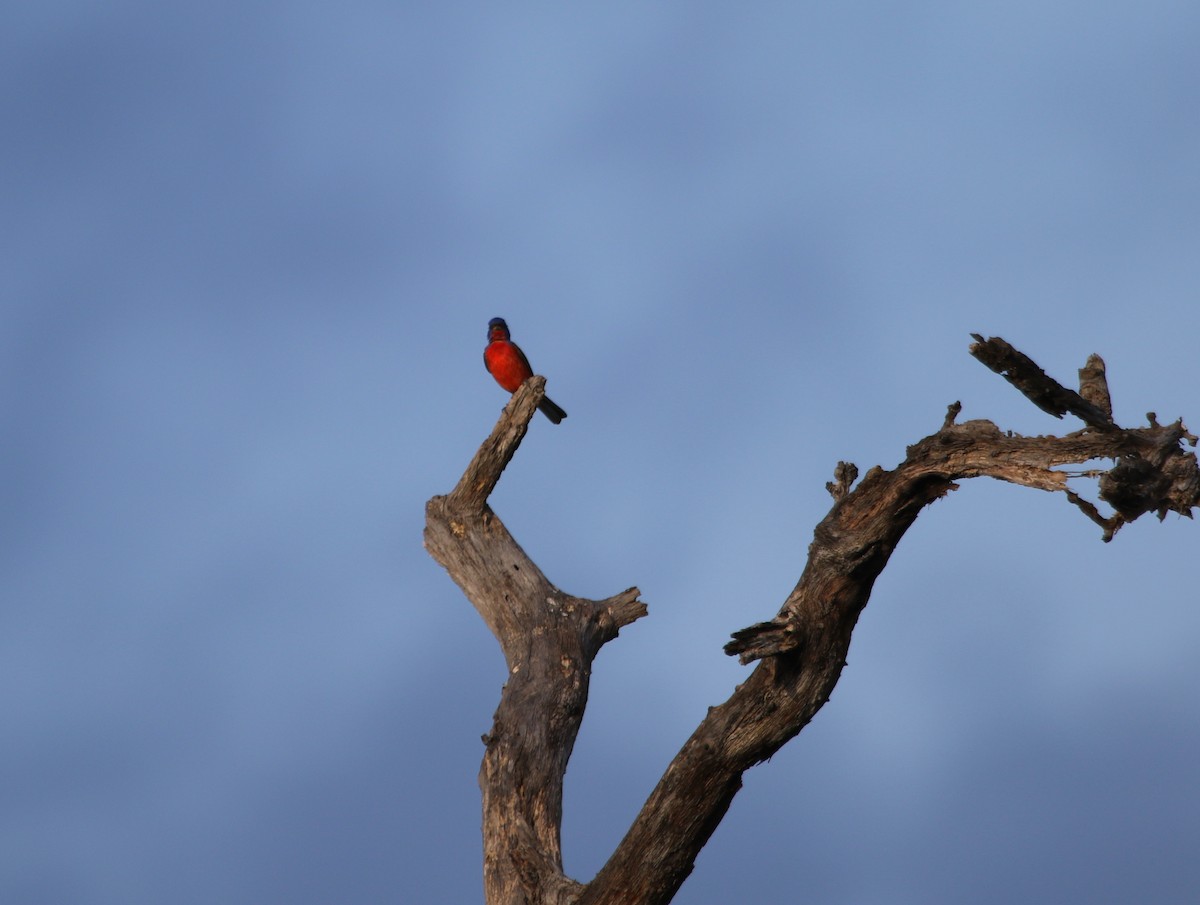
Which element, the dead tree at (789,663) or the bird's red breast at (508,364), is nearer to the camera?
the dead tree at (789,663)

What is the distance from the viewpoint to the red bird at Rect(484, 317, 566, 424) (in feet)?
45.5

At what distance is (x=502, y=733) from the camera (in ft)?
30.2

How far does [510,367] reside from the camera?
13.9 meters

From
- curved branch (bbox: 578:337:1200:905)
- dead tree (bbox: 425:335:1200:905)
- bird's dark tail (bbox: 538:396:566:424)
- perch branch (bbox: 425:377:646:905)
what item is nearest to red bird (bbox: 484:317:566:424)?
bird's dark tail (bbox: 538:396:566:424)

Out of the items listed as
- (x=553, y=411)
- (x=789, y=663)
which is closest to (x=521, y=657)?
(x=789, y=663)

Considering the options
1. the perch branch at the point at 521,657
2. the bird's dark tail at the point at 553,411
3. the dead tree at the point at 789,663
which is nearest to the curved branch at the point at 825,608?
the dead tree at the point at 789,663

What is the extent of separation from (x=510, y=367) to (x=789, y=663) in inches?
274

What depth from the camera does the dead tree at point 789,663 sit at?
709 centimetres

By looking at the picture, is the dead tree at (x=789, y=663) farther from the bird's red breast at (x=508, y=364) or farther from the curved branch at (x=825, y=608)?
the bird's red breast at (x=508, y=364)

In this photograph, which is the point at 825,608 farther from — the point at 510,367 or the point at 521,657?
the point at 510,367

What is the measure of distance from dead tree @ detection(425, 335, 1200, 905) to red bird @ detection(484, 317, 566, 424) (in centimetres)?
496

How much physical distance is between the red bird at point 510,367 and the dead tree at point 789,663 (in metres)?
4.96

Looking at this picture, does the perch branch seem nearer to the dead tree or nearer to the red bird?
the dead tree

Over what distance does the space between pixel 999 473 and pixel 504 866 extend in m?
4.40
